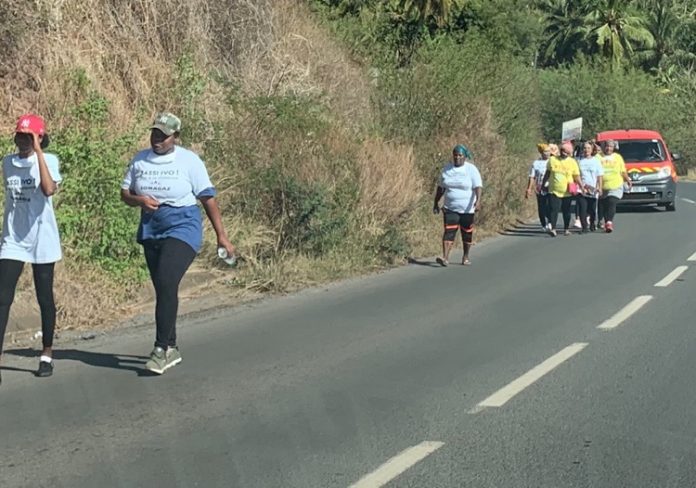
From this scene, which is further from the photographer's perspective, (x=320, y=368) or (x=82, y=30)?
(x=82, y=30)

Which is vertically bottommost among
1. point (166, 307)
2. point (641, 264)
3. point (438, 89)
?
point (641, 264)

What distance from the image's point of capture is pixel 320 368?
26.7ft

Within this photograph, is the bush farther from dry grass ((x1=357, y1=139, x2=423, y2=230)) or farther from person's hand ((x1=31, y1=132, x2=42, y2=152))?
person's hand ((x1=31, y1=132, x2=42, y2=152))

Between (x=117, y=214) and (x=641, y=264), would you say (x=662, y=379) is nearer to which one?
(x=117, y=214)

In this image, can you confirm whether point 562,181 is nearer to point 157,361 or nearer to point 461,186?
point 461,186

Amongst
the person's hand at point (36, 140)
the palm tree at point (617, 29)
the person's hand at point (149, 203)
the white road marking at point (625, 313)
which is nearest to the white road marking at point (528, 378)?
the white road marking at point (625, 313)

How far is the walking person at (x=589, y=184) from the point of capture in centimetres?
1989

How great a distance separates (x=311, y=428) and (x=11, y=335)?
407 centimetres

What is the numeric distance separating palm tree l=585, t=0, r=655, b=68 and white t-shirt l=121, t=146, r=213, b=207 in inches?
1978

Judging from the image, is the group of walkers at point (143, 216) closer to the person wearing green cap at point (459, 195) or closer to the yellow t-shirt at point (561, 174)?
the person wearing green cap at point (459, 195)

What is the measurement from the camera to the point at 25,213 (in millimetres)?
7504

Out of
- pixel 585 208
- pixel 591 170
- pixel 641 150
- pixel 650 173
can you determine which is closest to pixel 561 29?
pixel 641 150

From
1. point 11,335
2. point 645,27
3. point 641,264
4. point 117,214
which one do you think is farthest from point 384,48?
point 645,27

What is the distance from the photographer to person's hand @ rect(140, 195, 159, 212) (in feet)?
25.0
